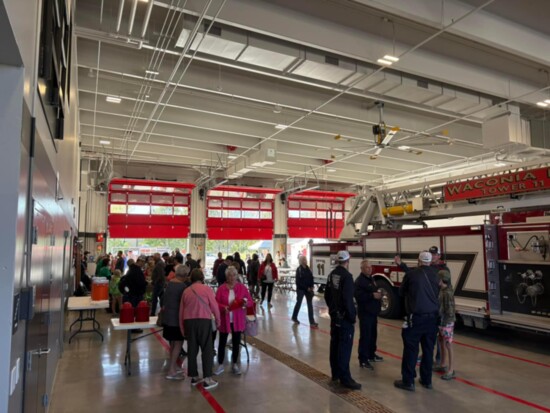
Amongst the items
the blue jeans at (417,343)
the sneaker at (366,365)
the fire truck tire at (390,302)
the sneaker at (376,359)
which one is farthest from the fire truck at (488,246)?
the sneaker at (366,365)

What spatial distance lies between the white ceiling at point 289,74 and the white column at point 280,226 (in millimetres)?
7639

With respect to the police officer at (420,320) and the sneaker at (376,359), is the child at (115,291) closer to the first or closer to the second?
the sneaker at (376,359)

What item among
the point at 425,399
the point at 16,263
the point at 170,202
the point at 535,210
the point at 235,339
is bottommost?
the point at 425,399

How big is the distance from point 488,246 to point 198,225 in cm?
1644

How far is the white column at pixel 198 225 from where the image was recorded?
2203cm

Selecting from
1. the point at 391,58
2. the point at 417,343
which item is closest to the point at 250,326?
the point at 417,343

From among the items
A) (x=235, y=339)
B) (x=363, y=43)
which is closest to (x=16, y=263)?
(x=235, y=339)

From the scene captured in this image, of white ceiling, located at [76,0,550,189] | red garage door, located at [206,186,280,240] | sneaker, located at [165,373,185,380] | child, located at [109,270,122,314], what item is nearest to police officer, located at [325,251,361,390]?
sneaker, located at [165,373,185,380]

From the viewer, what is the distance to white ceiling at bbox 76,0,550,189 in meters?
7.24

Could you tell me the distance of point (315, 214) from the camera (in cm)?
2567

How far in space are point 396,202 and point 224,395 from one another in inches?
309

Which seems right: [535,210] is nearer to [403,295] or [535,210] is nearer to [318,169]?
[403,295]

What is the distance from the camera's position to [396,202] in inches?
450

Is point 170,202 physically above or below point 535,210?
above
